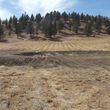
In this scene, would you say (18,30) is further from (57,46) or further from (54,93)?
(54,93)

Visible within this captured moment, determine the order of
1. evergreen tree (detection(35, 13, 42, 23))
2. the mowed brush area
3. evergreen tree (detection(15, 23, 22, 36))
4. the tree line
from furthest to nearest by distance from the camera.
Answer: evergreen tree (detection(35, 13, 42, 23)), evergreen tree (detection(15, 23, 22, 36)), the tree line, the mowed brush area

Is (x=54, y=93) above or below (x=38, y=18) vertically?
below

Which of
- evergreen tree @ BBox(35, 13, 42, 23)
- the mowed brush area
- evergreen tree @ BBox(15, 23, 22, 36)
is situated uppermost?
evergreen tree @ BBox(35, 13, 42, 23)

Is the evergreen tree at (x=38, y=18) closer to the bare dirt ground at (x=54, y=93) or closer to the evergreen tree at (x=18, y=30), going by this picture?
the evergreen tree at (x=18, y=30)

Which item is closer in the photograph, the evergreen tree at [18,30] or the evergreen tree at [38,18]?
the evergreen tree at [18,30]

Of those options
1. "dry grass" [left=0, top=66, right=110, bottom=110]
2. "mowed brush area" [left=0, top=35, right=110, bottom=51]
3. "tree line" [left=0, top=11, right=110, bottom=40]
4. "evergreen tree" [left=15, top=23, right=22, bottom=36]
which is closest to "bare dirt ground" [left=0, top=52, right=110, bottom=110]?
"dry grass" [left=0, top=66, right=110, bottom=110]

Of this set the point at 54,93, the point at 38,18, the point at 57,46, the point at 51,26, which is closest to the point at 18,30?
the point at 51,26

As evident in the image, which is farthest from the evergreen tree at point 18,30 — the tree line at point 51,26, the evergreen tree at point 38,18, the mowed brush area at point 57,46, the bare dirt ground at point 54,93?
the bare dirt ground at point 54,93

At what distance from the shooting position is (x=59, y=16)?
7067 inches

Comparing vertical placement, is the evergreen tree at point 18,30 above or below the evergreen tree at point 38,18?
below

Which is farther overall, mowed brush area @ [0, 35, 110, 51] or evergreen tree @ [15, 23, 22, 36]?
evergreen tree @ [15, 23, 22, 36]

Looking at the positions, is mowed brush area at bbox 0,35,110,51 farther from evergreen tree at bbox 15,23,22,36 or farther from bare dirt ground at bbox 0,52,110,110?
bare dirt ground at bbox 0,52,110,110

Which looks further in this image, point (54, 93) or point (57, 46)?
point (57, 46)

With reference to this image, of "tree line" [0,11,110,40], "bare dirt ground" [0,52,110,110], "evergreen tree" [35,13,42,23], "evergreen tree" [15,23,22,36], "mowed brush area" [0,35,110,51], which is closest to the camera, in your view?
"bare dirt ground" [0,52,110,110]
